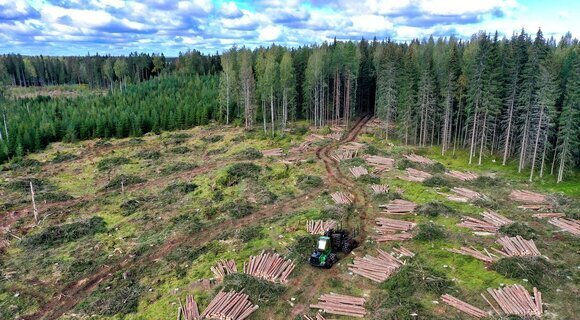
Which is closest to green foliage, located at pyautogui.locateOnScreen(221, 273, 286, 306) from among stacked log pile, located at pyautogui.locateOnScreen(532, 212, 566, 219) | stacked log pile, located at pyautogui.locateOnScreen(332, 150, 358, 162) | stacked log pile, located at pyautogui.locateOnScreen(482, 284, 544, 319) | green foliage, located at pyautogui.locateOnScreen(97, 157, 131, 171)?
stacked log pile, located at pyautogui.locateOnScreen(482, 284, 544, 319)

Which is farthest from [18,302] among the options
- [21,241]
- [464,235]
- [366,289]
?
[464,235]

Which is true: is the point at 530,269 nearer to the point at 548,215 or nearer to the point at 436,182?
the point at 548,215

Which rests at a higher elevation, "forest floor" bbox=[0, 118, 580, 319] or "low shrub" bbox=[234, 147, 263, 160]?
"low shrub" bbox=[234, 147, 263, 160]

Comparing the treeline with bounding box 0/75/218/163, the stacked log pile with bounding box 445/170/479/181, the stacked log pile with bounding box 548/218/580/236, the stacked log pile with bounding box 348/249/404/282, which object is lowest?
the stacked log pile with bounding box 348/249/404/282

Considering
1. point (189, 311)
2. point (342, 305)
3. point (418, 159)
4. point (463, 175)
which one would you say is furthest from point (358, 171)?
point (189, 311)

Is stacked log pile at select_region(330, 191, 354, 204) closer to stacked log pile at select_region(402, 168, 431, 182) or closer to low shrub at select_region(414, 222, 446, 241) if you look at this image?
stacked log pile at select_region(402, 168, 431, 182)

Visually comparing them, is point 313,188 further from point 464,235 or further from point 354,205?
point 464,235
